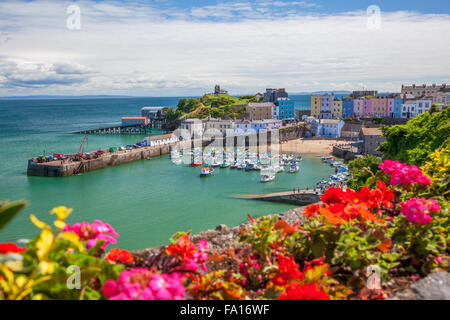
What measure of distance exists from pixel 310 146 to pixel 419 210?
144 ft

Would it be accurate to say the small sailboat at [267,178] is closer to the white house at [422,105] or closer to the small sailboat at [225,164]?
the small sailboat at [225,164]

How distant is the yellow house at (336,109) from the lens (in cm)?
6519

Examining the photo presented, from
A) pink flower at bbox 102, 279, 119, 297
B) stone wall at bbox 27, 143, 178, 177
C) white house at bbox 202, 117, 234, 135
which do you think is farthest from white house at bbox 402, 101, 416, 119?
pink flower at bbox 102, 279, 119, 297

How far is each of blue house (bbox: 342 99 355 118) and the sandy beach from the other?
18.9 metres

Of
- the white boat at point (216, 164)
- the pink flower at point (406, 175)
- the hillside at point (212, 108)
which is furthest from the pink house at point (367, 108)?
the pink flower at point (406, 175)

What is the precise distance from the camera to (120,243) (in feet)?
49.6

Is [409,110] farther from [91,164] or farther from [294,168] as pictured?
[91,164]

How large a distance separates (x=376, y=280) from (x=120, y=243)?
14.5 m

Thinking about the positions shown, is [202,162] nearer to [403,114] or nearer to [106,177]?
[106,177]

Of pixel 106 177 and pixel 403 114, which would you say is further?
pixel 403 114

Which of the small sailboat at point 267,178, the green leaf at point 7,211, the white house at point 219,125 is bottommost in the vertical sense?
the small sailboat at point 267,178

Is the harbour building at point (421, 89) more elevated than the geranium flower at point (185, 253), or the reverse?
the harbour building at point (421, 89)

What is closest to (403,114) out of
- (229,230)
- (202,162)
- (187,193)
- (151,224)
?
(202,162)

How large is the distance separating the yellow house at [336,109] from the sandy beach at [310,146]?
1846 centimetres
